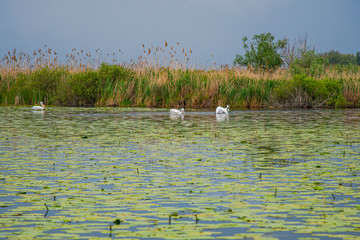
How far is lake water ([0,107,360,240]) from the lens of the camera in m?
4.74

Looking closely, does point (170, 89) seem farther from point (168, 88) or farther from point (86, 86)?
point (86, 86)

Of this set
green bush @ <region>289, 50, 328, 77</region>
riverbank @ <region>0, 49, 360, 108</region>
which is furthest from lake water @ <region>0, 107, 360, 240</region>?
green bush @ <region>289, 50, 328, 77</region>

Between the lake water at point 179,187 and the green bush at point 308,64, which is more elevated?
the green bush at point 308,64

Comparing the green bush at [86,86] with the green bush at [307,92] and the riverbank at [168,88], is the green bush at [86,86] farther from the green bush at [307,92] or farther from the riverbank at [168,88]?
the green bush at [307,92]

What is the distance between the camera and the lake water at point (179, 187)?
474 cm

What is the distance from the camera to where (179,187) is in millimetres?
6504

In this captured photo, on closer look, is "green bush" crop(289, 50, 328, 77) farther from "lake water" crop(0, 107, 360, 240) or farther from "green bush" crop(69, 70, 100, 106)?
"lake water" crop(0, 107, 360, 240)

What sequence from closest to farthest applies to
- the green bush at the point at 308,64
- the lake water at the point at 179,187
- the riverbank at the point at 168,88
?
the lake water at the point at 179,187
the riverbank at the point at 168,88
the green bush at the point at 308,64

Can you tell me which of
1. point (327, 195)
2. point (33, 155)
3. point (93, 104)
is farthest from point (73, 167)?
point (93, 104)

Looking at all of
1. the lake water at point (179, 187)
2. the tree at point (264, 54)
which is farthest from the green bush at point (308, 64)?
the lake water at point (179, 187)

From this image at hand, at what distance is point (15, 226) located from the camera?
15.8 ft

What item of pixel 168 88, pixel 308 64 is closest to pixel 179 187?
pixel 168 88

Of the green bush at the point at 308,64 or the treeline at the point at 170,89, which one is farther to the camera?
the green bush at the point at 308,64

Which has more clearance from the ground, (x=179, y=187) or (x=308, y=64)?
(x=308, y=64)
